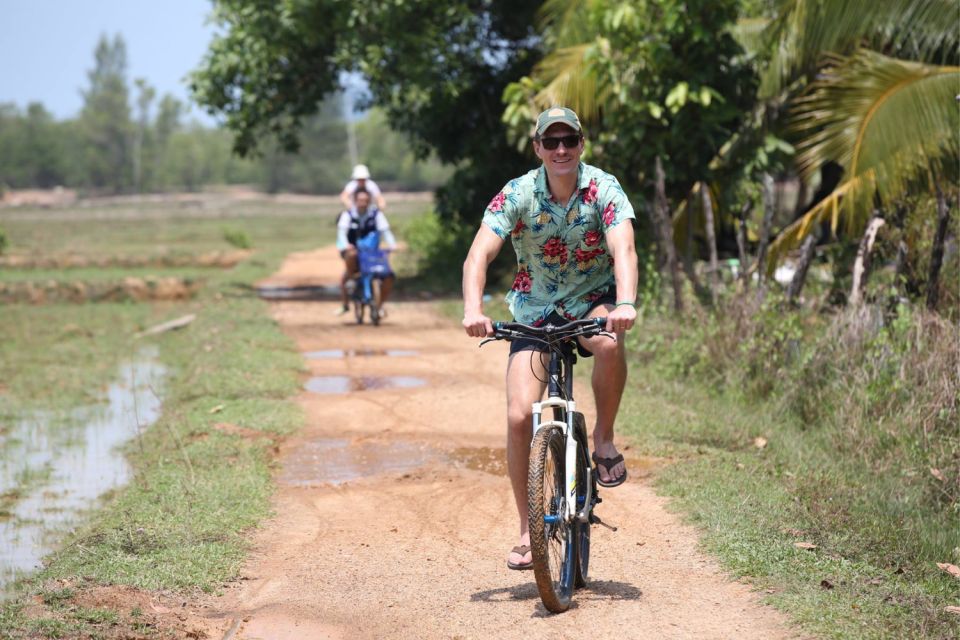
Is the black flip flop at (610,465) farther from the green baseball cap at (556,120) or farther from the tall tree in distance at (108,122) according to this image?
the tall tree in distance at (108,122)

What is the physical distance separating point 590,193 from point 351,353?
7576 mm

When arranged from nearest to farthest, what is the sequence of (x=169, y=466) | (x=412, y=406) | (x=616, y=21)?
(x=169, y=466)
(x=412, y=406)
(x=616, y=21)

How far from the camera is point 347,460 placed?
307 inches

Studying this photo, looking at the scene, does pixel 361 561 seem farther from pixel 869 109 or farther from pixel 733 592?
pixel 869 109

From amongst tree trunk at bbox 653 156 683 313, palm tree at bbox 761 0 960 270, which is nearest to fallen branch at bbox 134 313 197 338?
tree trunk at bbox 653 156 683 313

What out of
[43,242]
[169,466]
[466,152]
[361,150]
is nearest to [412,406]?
[169,466]

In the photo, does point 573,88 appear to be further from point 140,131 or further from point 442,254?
point 140,131

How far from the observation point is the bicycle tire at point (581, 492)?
16.2 feet

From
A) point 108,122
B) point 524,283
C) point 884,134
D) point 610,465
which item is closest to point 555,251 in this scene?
point 524,283

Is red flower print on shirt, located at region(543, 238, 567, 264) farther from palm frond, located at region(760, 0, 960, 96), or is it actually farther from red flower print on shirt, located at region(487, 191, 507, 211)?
palm frond, located at region(760, 0, 960, 96)

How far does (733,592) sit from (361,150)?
115 meters

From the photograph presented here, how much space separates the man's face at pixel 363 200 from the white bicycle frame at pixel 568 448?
29.9 feet

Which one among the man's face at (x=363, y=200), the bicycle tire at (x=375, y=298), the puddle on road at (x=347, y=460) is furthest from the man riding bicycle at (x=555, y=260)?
the bicycle tire at (x=375, y=298)

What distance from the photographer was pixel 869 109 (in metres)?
10.4
